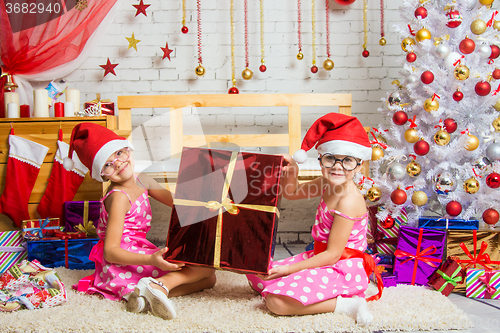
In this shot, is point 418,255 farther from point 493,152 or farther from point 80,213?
point 80,213

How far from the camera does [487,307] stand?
1502 mm

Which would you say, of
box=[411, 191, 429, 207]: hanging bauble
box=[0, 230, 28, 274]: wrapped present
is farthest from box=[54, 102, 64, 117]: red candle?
box=[411, 191, 429, 207]: hanging bauble

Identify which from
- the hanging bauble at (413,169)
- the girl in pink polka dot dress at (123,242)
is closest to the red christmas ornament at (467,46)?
the hanging bauble at (413,169)

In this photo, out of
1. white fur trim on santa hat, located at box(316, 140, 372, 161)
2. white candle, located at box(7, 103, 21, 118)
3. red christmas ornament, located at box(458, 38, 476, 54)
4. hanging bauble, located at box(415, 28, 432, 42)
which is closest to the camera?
white fur trim on santa hat, located at box(316, 140, 372, 161)

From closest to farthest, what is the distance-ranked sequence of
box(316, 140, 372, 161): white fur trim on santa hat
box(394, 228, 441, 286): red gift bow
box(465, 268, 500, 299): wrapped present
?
1. box(316, 140, 372, 161): white fur trim on santa hat
2. box(465, 268, 500, 299): wrapped present
3. box(394, 228, 441, 286): red gift bow

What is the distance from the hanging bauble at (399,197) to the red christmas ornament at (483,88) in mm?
623

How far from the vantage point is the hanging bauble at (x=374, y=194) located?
1.93 meters

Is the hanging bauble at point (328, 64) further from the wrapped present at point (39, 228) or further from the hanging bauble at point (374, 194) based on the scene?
the wrapped present at point (39, 228)

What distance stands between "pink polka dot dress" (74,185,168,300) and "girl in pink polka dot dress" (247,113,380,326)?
487 mm

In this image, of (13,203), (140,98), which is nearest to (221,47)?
(140,98)

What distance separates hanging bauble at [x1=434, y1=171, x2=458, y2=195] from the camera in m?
1.83

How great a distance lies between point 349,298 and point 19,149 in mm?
1972

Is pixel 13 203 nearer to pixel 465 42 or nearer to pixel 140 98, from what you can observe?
pixel 140 98

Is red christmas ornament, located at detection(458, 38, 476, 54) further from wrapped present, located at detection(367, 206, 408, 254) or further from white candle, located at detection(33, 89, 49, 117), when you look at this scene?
white candle, located at detection(33, 89, 49, 117)
